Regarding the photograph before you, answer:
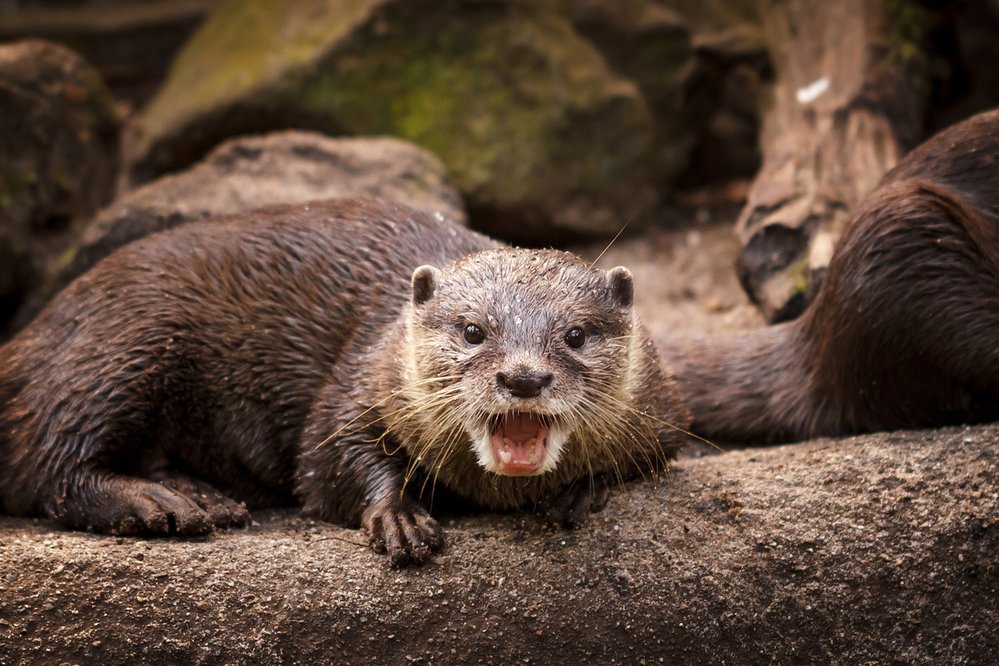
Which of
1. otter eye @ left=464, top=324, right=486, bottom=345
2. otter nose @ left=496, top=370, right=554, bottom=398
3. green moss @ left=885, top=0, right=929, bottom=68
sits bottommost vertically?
otter nose @ left=496, top=370, right=554, bottom=398

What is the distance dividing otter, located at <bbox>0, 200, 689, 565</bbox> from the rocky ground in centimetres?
12

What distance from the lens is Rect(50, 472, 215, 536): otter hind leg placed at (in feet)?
11.4

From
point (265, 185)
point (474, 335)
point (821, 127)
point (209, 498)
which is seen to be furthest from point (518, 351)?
point (821, 127)

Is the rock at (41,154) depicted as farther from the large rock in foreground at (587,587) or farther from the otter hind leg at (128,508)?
the large rock in foreground at (587,587)

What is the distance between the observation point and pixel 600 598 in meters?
3.26

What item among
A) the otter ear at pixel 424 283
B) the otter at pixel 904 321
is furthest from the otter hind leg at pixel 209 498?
the otter at pixel 904 321

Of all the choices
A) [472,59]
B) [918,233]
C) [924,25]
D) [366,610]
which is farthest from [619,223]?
[366,610]

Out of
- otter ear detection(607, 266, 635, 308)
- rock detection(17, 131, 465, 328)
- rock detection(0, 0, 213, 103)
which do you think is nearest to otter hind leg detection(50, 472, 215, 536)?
otter ear detection(607, 266, 635, 308)

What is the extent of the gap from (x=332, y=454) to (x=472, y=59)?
3.20m

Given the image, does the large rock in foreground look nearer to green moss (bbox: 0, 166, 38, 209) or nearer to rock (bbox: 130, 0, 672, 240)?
green moss (bbox: 0, 166, 38, 209)

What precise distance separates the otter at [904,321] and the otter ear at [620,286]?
878 mm

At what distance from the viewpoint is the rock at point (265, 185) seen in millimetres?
5133

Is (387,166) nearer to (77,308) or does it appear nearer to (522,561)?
(77,308)

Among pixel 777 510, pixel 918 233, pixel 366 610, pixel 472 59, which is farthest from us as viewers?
pixel 472 59
